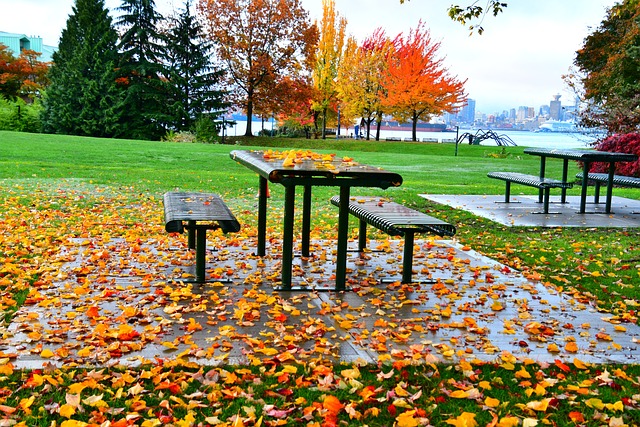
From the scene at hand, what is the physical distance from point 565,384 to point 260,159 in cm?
320

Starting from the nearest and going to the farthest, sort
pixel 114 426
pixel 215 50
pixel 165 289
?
pixel 114 426
pixel 165 289
pixel 215 50

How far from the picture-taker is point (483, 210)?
9.97 metres

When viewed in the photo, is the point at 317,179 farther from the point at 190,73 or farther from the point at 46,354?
the point at 190,73

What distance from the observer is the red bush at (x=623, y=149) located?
15289 mm

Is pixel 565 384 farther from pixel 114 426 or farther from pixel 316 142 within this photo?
pixel 316 142

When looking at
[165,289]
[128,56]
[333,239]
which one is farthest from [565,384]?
[128,56]

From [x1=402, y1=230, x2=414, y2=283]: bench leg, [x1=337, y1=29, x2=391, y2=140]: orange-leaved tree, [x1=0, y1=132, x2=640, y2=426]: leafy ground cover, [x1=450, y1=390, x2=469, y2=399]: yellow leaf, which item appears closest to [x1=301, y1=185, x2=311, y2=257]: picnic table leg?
[x1=402, y1=230, x2=414, y2=283]: bench leg

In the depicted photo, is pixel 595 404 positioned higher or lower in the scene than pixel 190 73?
lower

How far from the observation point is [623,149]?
16.0m

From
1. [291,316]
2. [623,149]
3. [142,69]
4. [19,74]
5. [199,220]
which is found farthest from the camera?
[19,74]

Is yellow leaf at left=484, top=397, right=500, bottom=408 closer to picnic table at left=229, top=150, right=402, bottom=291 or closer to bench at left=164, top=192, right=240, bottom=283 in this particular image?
picnic table at left=229, top=150, right=402, bottom=291

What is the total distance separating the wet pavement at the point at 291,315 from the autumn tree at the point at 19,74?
125 ft

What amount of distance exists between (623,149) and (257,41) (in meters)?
25.1

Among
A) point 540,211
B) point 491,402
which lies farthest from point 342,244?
point 540,211
